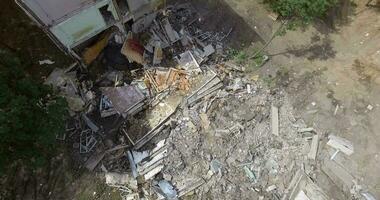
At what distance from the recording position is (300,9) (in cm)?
1317

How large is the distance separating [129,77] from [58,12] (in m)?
3.28

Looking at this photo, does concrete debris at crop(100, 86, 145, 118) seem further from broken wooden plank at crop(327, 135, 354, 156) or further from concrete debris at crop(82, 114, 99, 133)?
broken wooden plank at crop(327, 135, 354, 156)

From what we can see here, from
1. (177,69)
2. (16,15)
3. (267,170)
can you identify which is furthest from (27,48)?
(267,170)

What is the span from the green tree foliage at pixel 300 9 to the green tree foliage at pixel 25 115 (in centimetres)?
847

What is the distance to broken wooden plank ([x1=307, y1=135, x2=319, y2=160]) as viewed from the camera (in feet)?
38.7

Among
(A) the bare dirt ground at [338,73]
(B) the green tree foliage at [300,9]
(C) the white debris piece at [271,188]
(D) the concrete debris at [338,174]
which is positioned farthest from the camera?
(B) the green tree foliage at [300,9]

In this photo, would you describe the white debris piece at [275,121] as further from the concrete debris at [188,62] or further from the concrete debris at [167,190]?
the concrete debris at [167,190]

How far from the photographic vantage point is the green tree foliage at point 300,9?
1289cm

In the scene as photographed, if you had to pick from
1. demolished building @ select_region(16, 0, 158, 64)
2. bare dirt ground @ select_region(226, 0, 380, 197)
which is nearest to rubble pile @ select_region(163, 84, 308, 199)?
bare dirt ground @ select_region(226, 0, 380, 197)

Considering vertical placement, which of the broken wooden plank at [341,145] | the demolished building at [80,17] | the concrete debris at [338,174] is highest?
the demolished building at [80,17]

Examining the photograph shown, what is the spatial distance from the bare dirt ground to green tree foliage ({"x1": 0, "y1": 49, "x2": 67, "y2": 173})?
730 cm

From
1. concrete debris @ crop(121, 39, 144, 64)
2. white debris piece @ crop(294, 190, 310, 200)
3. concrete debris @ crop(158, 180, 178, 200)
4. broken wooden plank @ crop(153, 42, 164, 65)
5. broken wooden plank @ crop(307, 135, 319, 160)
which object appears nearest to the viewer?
concrete debris @ crop(158, 180, 178, 200)

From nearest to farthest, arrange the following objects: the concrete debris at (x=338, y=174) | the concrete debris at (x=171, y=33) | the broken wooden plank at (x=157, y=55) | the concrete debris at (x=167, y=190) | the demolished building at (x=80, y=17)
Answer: the demolished building at (x=80, y=17), the concrete debris at (x=167, y=190), the concrete debris at (x=338, y=174), the broken wooden plank at (x=157, y=55), the concrete debris at (x=171, y=33)

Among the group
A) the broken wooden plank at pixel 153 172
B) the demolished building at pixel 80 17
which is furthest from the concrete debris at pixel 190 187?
the demolished building at pixel 80 17
